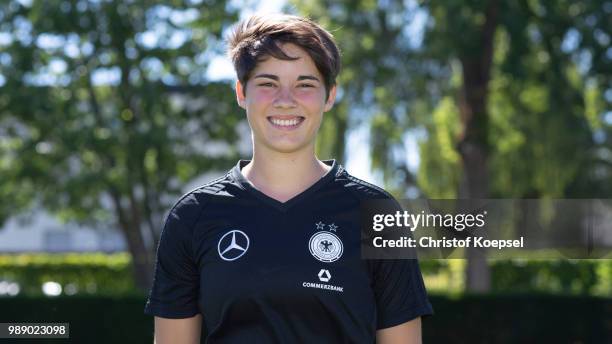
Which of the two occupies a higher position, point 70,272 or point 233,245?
point 70,272

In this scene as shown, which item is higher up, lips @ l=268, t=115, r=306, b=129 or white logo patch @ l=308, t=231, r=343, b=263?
lips @ l=268, t=115, r=306, b=129

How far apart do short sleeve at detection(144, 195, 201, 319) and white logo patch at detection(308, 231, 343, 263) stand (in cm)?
36

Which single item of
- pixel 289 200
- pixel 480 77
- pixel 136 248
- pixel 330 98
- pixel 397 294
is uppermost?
pixel 480 77

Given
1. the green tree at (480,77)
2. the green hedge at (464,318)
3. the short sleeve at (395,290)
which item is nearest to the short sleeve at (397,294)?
the short sleeve at (395,290)

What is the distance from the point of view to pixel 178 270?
2484mm

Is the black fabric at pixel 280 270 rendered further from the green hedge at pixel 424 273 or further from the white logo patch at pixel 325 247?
the green hedge at pixel 424 273

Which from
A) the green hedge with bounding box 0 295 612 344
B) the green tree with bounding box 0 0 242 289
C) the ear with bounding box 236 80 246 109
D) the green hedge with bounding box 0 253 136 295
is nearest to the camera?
the ear with bounding box 236 80 246 109

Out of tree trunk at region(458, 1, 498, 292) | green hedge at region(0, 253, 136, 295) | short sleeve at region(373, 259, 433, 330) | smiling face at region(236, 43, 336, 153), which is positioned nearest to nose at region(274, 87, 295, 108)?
smiling face at region(236, 43, 336, 153)

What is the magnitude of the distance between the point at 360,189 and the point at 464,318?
32.4 feet

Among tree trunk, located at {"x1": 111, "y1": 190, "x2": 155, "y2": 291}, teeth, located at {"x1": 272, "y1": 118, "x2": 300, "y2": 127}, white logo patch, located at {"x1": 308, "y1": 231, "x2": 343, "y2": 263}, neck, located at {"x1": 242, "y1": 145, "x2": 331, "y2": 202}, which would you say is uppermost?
tree trunk, located at {"x1": 111, "y1": 190, "x2": 155, "y2": 291}

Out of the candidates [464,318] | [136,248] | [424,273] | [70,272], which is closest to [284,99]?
[464,318]

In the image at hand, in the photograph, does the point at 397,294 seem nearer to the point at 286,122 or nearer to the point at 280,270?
the point at 280,270

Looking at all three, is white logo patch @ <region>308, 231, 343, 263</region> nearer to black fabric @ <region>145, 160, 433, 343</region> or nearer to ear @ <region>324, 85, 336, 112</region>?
black fabric @ <region>145, 160, 433, 343</region>

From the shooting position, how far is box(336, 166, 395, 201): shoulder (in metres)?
2.47
